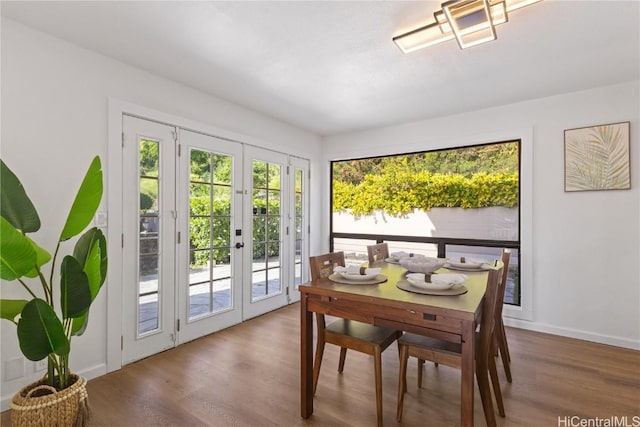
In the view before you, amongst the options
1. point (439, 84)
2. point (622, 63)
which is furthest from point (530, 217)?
point (439, 84)

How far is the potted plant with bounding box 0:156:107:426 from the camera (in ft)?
5.07

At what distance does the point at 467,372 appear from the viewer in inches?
59.3

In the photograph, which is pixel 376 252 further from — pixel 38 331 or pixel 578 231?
pixel 38 331

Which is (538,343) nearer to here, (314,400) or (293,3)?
(314,400)

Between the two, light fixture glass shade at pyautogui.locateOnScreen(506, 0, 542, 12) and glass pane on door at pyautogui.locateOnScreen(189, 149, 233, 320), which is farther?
glass pane on door at pyautogui.locateOnScreen(189, 149, 233, 320)

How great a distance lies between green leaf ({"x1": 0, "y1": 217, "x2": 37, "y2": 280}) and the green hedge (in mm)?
3882

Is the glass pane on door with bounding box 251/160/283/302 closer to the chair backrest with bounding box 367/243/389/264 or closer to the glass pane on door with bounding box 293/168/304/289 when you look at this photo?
the glass pane on door with bounding box 293/168/304/289

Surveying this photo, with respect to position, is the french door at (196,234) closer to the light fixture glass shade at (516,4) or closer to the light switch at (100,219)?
the light switch at (100,219)

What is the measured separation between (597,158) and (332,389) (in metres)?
3.31

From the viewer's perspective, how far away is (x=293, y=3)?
1884 millimetres

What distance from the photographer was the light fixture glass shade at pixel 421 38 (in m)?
2.08

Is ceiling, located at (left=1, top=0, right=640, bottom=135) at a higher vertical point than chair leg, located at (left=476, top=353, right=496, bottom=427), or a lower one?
higher

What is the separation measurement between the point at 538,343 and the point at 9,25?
16.2 ft

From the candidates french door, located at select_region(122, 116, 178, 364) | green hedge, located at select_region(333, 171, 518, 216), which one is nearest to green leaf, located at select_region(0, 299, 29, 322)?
french door, located at select_region(122, 116, 178, 364)
